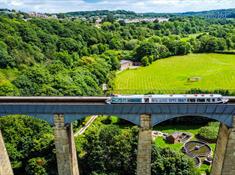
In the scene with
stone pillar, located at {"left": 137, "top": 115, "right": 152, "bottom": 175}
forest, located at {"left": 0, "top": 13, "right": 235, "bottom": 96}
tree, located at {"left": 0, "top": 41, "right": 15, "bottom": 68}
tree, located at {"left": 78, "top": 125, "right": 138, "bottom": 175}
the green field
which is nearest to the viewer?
stone pillar, located at {"left": 137, "top": 115, "right": 152, "bottom": 175}

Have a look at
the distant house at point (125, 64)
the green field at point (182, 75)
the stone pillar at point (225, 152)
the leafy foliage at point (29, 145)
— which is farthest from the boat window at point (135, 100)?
the distant house at point (125, 64)

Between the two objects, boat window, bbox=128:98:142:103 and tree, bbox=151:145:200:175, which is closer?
boat window, bbox=128:98:142:103

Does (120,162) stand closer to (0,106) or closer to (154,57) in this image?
(0,106)

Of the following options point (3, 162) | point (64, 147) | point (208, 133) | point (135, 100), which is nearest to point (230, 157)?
point (135, 100)

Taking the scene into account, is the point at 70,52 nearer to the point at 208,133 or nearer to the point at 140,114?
the point at 208,133

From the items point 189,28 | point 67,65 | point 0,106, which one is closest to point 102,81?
point 67,65

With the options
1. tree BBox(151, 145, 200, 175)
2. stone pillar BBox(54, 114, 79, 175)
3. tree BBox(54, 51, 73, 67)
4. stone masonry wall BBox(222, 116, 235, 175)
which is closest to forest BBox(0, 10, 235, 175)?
tree BBox(151, 145, 200, 175)

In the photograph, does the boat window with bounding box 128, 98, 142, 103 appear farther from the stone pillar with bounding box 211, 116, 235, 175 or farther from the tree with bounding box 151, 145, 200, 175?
the tree with bounding box 151, 145, 200, 175
